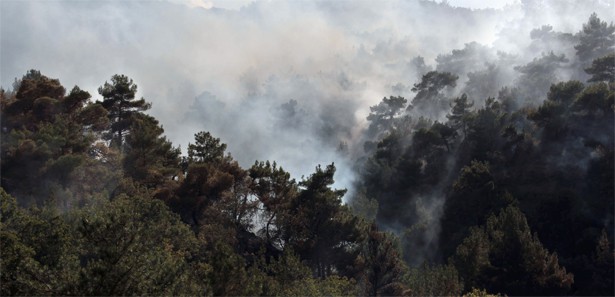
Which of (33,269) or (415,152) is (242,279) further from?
(415,152)

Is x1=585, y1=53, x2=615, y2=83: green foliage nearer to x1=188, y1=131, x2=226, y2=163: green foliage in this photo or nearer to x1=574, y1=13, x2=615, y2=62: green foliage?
x1=574, y1=13, x2=615, y2=62: green foliage

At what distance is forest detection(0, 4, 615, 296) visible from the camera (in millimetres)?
19844

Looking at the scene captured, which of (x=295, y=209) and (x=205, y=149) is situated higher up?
(x=205, y=149)

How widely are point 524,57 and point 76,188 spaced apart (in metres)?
101

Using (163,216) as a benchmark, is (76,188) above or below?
above

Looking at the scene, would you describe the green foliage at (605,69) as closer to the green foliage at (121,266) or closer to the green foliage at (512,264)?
the green foliage at (512,264)

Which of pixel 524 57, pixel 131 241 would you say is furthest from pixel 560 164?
pixel 524 57

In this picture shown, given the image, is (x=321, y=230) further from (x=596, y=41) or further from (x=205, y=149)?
(x=596, y=41)

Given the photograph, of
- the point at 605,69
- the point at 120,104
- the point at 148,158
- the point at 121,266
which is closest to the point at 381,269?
the point at 148,158

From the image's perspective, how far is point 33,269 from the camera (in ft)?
50.4

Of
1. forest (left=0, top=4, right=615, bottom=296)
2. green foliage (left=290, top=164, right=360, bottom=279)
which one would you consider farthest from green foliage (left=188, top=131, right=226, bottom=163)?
green foliage (left=290, top=164, right=360, bottom=279)

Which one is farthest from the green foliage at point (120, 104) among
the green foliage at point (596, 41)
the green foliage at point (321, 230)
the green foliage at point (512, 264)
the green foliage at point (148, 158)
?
the green foliage at point (596, 41)

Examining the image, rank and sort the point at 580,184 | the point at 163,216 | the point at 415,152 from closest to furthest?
the point at 163,216
the point at 580,184
the point at 415,152

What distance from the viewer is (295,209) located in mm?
39719
